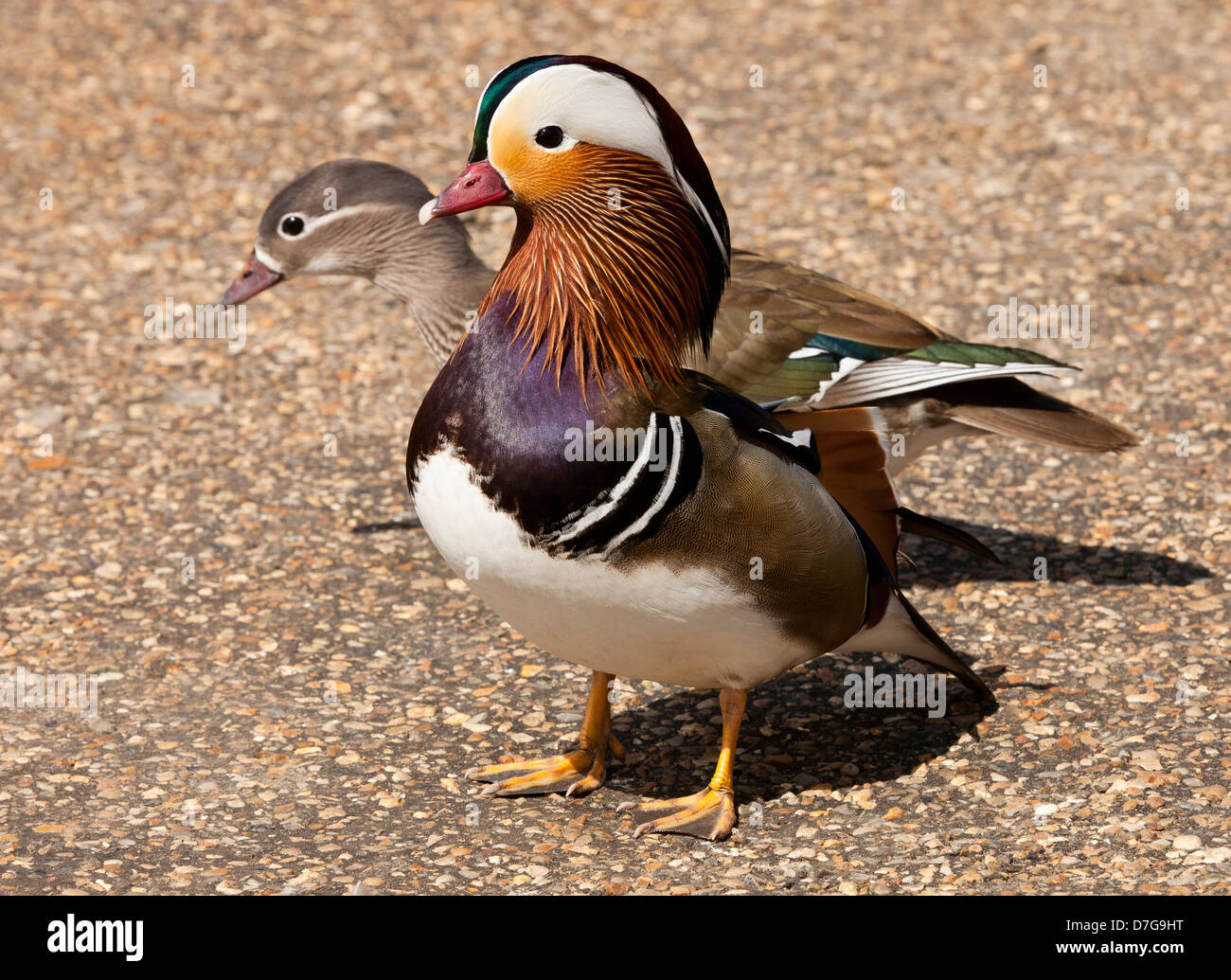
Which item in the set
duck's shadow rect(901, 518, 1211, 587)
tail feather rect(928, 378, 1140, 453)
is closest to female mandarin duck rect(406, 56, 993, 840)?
tail feather rect(928, 378, 1140, 453)

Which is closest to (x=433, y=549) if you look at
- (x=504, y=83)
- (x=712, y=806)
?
(x=712, y=806)

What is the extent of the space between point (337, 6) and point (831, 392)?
6041mm

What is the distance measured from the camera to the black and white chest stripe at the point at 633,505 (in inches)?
152

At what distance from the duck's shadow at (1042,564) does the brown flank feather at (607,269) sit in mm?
1937

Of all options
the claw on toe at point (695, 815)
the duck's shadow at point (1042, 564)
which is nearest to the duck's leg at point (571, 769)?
the claw on toe at point (695, 815)

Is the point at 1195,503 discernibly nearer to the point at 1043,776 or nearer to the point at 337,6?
the point at 1043,776

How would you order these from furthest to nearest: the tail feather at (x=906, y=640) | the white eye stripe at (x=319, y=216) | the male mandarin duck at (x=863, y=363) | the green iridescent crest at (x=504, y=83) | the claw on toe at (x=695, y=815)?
1. the white eye stripe at (x=319, y=216)
2. the male mandarin duck at (x=863, y=363)
3. the tail feather at (x=906, y=640)
4. the claw on toe at (x=695, y=815)
5. the green iridescent crest at (x=504, y=83)

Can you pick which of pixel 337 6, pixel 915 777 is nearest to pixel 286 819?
pixel 915 777

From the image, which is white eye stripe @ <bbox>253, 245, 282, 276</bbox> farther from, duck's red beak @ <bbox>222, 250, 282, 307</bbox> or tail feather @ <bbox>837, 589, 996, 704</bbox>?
tail feather @ <bbox>837, 589, 996, 704</bbox>

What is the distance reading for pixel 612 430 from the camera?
3895 millimetres

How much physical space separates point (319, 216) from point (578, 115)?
8.29 ft

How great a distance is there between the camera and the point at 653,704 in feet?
16.9

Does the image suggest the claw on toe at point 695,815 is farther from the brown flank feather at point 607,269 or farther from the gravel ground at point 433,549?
the brown flank feather at point 607,269

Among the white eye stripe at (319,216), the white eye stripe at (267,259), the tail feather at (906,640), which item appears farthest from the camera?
the white eye stripe at (267,259)
